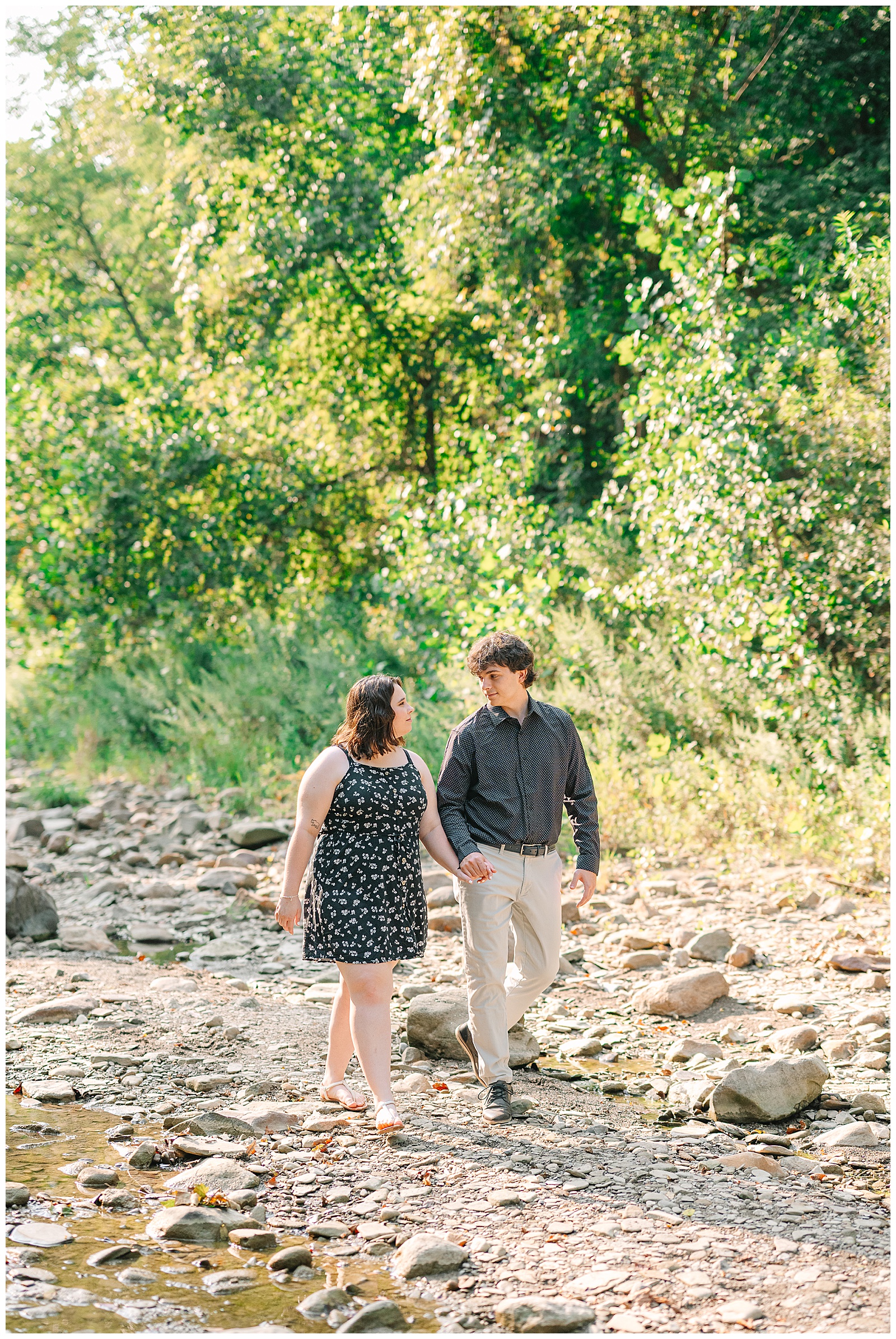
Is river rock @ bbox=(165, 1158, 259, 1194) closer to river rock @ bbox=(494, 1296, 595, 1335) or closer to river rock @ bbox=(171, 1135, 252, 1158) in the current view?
river rock @ bbox=(171, 1135, 252, 1158)

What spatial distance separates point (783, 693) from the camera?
30.0 ft

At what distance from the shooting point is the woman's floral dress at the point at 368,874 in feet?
15.7

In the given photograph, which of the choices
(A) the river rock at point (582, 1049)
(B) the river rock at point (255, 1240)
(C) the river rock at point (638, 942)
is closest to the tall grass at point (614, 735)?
(C) the river rock at point (638, 942)

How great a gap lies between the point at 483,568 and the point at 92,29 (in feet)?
40.1

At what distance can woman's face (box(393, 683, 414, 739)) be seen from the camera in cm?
484

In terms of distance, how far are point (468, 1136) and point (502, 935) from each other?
78 cm

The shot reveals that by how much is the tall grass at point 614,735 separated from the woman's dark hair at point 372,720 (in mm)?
4412

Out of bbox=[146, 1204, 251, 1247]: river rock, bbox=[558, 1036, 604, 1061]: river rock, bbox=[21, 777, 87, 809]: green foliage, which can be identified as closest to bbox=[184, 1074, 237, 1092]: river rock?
bbox=[146, 1204, 251, 1247]: river rock

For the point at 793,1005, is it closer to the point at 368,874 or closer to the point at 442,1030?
the point at 442,1030

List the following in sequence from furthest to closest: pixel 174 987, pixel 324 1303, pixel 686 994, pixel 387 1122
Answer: pixel 174 987, pixel 686 994, pixel 387 1122, pixel 324 1303

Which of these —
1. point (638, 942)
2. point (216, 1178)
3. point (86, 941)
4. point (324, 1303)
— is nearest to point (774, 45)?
point (638, 942)

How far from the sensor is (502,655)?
4922 mm

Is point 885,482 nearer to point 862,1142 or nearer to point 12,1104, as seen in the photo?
point 862,1142

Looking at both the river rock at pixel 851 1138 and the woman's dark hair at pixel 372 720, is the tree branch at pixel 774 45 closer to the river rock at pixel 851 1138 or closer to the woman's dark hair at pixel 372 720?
the woman's dark hair at pixel 372 720
